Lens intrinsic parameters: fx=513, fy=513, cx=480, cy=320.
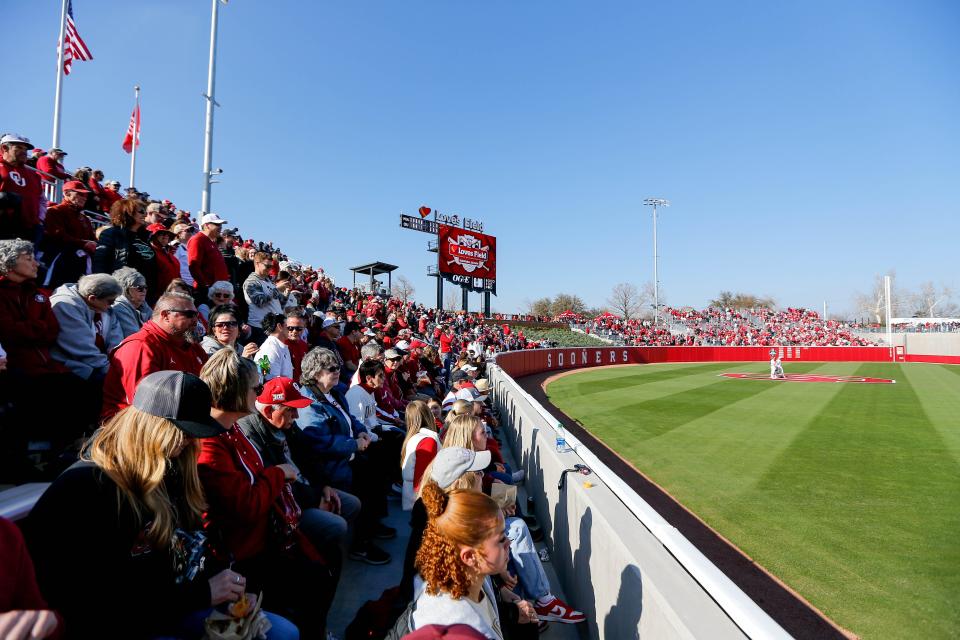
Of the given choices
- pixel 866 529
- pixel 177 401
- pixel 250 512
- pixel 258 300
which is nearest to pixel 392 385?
pixel 258 300

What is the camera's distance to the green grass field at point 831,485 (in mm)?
4875

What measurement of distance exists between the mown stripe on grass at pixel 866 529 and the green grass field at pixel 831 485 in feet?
0.05

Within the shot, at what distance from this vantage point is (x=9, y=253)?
368 centimetres

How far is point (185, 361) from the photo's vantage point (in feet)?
12.2

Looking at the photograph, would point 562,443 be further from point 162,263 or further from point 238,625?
point 162,263

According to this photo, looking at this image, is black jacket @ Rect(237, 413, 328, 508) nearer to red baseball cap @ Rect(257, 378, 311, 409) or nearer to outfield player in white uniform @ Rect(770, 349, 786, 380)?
red baseball cap @ Rect(257, 378, 311, 409)

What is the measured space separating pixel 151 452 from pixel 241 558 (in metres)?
1.02

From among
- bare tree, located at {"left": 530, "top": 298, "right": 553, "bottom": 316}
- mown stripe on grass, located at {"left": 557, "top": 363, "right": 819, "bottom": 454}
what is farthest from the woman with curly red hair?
bare tree, located at {"left": 530, "top": 298, "right": 553, "bottom": 316}

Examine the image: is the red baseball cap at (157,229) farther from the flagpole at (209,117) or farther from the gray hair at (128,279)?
the flagpole at (209,117)

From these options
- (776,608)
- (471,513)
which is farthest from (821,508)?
(471,513)

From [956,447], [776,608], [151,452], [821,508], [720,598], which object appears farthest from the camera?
[956,447]

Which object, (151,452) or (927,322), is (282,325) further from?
(927,322)

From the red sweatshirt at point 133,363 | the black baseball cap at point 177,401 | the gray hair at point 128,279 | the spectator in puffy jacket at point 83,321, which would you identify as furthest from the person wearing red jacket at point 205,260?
the black baseball cap at point 177,401

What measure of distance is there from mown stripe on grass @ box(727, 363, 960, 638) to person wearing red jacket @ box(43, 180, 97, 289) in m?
8.63
